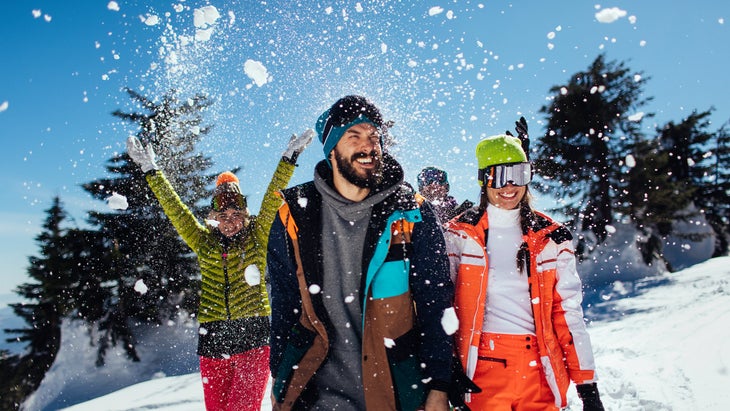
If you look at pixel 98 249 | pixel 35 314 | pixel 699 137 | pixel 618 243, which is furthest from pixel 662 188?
pixel 35 314

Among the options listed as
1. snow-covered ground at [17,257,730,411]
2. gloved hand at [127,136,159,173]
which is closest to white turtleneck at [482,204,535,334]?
snow-covered ground at [17,257,730,411]

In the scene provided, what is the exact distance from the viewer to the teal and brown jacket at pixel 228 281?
3.75m

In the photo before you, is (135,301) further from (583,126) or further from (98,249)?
(583,126)

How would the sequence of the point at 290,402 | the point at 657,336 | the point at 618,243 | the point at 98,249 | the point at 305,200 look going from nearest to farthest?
the point at 290,402 → the point at 305,200 → the point at 657,336 → the point at 98,249 → the point at 618,243

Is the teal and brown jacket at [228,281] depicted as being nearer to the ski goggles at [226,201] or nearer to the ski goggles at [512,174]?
the ski goggles at [226,201]

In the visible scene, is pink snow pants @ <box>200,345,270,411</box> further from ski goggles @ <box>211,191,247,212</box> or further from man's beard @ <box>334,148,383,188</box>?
man's beard @ <box>334,148,383,188</box>

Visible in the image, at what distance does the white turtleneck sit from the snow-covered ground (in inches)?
130

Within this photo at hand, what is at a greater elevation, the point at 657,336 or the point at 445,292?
the point at 445,292

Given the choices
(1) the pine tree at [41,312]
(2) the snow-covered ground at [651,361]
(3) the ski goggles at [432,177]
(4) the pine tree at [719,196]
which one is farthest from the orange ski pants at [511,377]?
(4) the pine tree at [719,196]

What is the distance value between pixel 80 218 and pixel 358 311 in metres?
13.3

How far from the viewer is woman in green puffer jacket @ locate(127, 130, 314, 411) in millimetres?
3666

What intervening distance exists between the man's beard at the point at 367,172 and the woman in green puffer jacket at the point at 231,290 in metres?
1.74

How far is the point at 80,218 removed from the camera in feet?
41.1

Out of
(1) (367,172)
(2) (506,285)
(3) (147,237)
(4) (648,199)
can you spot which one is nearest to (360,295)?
(1) (367,172)
